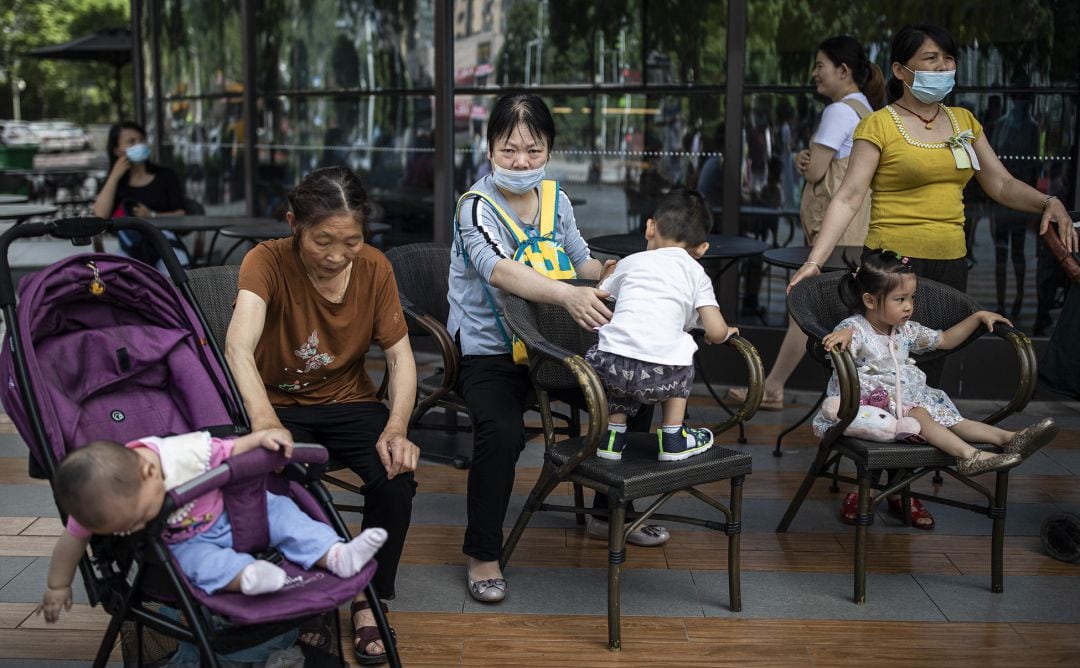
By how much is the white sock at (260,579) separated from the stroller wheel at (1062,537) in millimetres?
2617

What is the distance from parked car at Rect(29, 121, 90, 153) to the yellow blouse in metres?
23.6

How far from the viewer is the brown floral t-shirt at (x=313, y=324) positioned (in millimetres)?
3078

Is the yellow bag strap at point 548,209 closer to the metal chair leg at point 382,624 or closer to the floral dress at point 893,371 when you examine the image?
the floral dress at point 893,371

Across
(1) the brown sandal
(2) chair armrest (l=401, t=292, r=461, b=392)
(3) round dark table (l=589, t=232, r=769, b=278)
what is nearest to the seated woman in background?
(3) round dark table (l=589, t=232, r=769, b=278)

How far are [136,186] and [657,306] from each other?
4.32 metres

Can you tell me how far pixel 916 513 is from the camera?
4035 millimetres

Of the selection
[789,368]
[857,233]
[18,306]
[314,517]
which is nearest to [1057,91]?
[857,233]

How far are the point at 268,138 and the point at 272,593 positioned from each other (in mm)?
5518

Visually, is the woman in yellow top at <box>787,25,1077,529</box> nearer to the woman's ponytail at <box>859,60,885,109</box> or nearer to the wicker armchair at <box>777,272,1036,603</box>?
the wicker armchair at <box>777,272,1036,603</box>

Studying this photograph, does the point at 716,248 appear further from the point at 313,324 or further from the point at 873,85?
the point at 313,324

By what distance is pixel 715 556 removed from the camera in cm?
377

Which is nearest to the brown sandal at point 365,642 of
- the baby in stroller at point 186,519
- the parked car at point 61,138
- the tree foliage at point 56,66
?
the baby in stroller at point 186,519

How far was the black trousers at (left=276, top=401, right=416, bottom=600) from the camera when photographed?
10.1ft

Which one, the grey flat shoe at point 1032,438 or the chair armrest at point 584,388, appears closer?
the chair armrest at point 584,388
